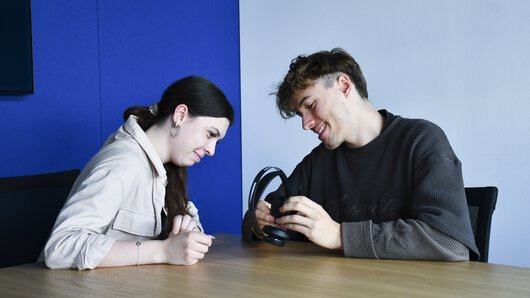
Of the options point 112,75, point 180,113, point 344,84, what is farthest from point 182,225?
point 112,75

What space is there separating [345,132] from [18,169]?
1.48 m

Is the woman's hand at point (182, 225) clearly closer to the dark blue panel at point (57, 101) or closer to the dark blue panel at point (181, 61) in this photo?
the dark blue panel at point (57, 101)

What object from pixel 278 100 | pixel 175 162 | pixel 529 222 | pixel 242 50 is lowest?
pixel 529 222

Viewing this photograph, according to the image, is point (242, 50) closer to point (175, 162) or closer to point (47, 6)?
point (47, 6)

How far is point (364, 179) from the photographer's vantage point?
2006mm

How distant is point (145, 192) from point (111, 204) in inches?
8.4

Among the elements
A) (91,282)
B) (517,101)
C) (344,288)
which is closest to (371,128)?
(344,288)

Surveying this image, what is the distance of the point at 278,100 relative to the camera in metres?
2.13

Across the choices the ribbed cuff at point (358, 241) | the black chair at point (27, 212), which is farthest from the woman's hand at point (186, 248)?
the black chair at point (27, 212)

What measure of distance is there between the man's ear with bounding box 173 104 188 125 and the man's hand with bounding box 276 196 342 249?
0.50 meters

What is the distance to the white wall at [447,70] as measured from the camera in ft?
10.4

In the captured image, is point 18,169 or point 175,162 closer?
point 175,162

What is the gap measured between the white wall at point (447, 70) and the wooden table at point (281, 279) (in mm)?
1854

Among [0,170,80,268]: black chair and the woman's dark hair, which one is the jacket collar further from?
[0,170,80,268]: black chair
